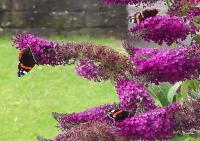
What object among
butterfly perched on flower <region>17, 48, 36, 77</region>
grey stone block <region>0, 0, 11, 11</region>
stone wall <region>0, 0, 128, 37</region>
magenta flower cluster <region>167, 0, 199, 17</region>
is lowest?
stone wall <region>0, 0, 128, 37</region>

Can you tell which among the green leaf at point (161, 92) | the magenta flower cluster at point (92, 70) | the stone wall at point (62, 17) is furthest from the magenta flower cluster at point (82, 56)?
the stone wall at point (62, 17)

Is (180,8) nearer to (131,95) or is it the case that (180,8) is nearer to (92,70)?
(92,70)

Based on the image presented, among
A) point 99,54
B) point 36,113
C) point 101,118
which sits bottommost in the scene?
point 36,113

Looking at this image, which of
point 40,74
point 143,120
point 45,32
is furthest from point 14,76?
point 143,120

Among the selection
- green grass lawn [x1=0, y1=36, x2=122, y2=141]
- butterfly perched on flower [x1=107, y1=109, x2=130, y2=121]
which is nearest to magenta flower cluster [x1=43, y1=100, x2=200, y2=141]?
butterfly perched on flower [x1=107, y1=109, x2=130, y2=121]

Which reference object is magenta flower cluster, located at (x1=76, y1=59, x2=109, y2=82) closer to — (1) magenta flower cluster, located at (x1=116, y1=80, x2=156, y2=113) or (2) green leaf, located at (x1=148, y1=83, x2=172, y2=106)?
(1) magenta flower cluster, located at (x1=116, y1=80, x2=156, y2=113)

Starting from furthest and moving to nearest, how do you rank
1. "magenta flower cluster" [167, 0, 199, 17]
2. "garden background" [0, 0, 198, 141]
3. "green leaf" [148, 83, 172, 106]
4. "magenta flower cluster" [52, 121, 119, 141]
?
"garden background" [0, 0, 198, 141] → "green leaf" [148, 83, 172, 106] → "magenta flower cluster" [167, 0, 199, 17] → "magenta flower cluster" [52, 121, 119, 141]

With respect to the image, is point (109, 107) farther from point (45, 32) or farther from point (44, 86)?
point (45, 32)
